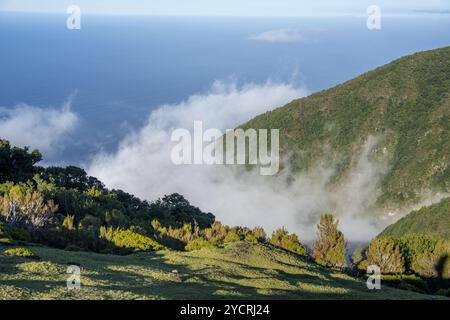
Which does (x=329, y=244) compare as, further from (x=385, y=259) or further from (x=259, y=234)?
(x=259, y=234)

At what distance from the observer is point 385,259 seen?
24.7 meters

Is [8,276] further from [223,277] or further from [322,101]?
[322,101]

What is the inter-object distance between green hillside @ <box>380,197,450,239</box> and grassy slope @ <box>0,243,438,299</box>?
44.9 meters

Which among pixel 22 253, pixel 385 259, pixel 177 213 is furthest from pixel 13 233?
pixel 177 213

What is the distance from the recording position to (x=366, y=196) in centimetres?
10056

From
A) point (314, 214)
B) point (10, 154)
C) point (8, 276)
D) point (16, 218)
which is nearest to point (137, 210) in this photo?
point (10, 154)

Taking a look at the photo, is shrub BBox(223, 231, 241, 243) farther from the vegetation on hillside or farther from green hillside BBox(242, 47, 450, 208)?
green hillside BBox(242, 47, 450, 208)

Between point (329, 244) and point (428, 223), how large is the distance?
1718 inches

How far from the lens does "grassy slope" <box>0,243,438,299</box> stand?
12672mm

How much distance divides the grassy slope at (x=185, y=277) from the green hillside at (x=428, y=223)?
44945mm

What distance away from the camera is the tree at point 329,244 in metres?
25.3

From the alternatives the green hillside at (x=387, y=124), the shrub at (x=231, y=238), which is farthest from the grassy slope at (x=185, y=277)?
the green hillside at (x=387, y=124)

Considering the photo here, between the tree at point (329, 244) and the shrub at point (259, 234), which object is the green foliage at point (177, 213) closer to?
the shrub at point (259, 234)
